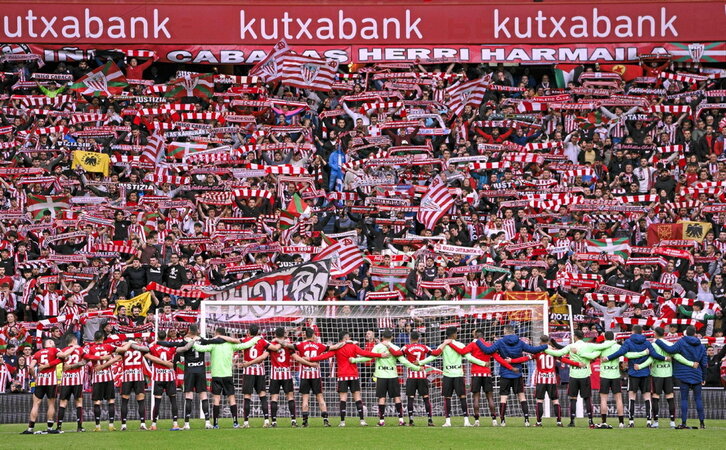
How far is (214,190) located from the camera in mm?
30141

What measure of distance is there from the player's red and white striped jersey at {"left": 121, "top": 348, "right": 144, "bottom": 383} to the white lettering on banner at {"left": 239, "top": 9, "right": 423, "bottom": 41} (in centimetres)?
1613

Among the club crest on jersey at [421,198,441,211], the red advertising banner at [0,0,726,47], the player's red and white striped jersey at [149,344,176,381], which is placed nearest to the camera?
the player's red and white striped jersey at [149,344,176,381]

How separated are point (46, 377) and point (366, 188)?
11.5m

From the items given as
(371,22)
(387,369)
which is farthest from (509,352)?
(371,22)

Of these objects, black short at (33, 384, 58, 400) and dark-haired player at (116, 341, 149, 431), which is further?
dark-haired player at (116, 341, 149, 431)

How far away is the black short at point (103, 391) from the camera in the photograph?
2147cm

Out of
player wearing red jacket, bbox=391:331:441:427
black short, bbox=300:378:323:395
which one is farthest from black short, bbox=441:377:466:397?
black short, bbox=300:378:323:395

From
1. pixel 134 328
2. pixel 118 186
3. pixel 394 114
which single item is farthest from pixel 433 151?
pixel 134 328

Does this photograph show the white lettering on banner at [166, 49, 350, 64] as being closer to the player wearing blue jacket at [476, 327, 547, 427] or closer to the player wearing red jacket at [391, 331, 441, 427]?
the player wearing red jacket at [391, 331, 441, 427]

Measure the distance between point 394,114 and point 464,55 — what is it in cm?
382

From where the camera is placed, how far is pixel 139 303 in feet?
85.0

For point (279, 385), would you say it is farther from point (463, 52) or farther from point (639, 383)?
point (463, 52)

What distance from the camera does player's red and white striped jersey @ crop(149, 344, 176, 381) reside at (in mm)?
21297

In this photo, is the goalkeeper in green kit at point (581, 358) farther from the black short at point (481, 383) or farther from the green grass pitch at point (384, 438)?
the black short at point (481, 383)
